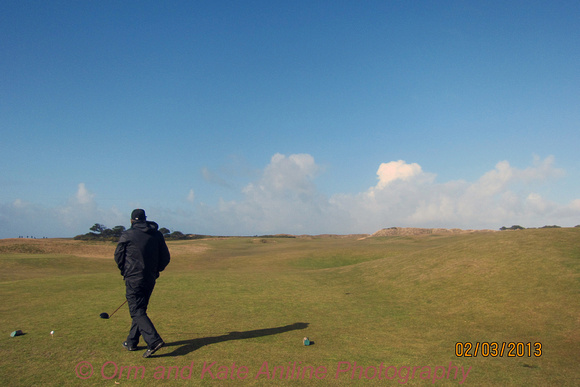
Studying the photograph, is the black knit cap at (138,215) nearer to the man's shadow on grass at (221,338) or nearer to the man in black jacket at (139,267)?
the man in black jacket at (139,267)

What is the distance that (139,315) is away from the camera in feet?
25.7

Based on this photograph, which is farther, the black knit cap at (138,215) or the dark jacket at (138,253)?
the black knit cap at (138,215)

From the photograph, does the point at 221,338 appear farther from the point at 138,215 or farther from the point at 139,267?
the point at 138,215

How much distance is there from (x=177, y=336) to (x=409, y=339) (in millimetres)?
6112

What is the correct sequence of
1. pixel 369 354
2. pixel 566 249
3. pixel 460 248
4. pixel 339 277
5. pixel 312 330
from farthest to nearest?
pixel 339 277, pixel 460 248, pixel 566 249, pixel 312 330, pixel 369 354

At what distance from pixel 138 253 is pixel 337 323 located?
20.7ft

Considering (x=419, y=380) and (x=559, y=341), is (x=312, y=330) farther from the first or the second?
(x=559, y=341)

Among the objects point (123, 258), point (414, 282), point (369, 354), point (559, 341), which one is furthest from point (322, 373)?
point (414, 282)

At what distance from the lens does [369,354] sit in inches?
314
